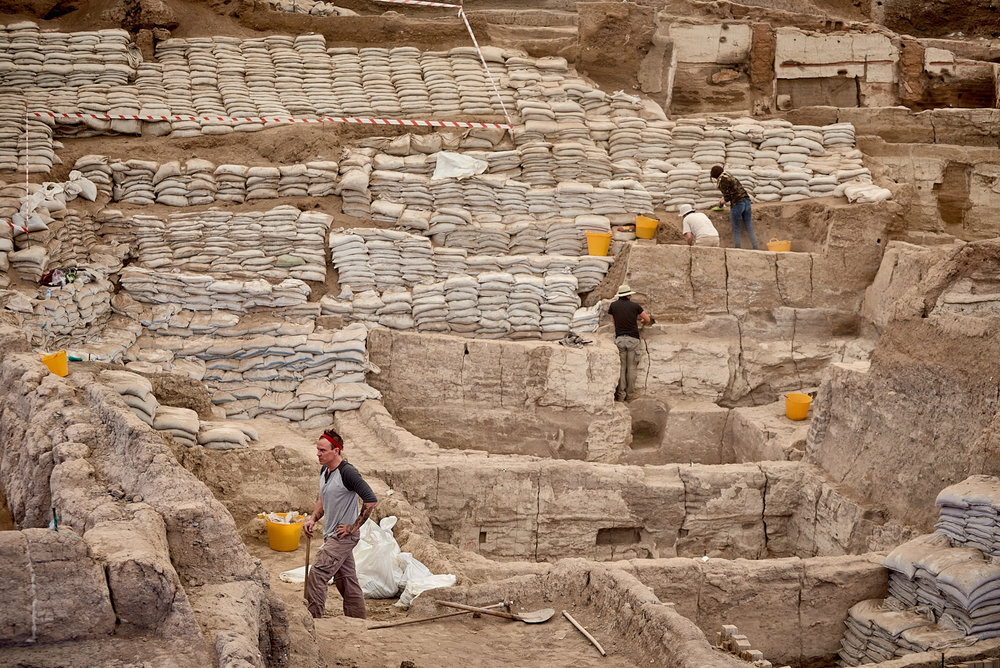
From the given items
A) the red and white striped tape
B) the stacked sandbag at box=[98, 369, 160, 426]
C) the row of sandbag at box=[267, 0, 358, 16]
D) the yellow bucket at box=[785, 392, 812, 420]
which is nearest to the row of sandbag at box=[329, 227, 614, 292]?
the red and white striped tape

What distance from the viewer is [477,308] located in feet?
41.3

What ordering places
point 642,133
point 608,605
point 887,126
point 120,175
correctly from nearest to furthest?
point 608,605 < point 120,175 < point 642,133 < point 887,126

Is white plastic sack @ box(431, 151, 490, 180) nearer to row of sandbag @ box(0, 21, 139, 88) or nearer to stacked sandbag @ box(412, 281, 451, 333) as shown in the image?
stacked sandbag @ box(412, 281, 451, 333)

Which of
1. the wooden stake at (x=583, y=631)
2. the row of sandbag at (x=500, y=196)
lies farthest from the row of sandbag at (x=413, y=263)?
the wooden stake at (x=583, y=631)

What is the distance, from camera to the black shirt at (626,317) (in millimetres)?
11945

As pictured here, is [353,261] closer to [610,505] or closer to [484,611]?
[610,505]

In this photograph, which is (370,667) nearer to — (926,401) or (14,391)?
(14,391)

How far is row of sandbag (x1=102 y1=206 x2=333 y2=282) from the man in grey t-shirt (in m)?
6.28

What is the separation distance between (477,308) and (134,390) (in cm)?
491

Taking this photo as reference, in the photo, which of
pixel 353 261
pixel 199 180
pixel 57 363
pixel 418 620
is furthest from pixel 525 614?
pixel 199 180

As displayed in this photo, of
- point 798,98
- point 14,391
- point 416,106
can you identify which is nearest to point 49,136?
point 416,106

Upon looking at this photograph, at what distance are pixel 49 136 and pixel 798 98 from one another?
1142 centimetres

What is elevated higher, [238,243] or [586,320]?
[238,243]

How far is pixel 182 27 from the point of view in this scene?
1638 cm
